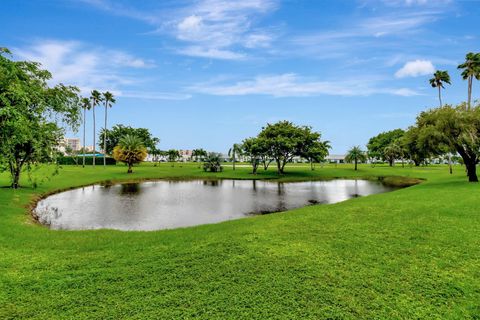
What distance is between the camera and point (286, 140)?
71750 millimetres

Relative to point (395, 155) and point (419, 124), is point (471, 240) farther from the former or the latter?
point (395, 155)

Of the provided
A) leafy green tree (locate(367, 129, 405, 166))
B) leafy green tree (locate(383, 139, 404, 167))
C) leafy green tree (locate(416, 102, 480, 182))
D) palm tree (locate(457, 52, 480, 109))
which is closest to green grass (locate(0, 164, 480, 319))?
leafy green tree (locate(416, 102, 480, 182))

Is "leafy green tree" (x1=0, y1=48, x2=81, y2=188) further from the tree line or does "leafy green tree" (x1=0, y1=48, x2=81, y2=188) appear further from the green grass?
the tree line

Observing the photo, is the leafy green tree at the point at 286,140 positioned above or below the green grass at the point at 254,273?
above

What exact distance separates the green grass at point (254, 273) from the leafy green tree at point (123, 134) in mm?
112880

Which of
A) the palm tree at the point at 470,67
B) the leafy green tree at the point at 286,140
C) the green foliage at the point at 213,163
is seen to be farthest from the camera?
the green foliage at the point at 213,163

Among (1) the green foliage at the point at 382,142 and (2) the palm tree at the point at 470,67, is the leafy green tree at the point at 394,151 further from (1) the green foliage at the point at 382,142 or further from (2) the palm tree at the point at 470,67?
(2) the palm tree at the point at 470,67

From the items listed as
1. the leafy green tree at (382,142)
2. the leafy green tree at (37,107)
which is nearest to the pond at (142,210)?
the leafy green tree at (37,107)

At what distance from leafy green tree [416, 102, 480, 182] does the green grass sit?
21317 millimetres

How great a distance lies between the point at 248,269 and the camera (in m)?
9.70

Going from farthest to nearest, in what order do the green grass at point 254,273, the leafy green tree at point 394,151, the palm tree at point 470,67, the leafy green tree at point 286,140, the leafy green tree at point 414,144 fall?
1. the leafy green tree at point 394,151
2. the leafy green tree at point 286,140
3. the palm tree at point 470,67
4. the leafy green tree at point 414,144
5. the green grass at point 254,273

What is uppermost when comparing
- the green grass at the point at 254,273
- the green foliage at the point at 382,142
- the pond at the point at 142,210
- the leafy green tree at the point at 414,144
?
the green foliage at the point at 382,142

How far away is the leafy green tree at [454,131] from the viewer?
32250mm

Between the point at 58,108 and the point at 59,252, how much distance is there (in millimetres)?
12118
